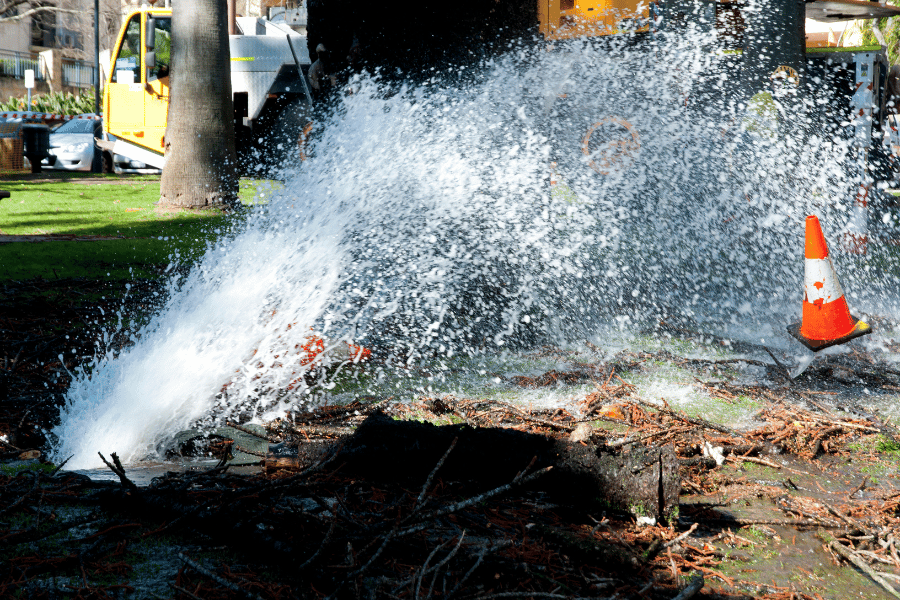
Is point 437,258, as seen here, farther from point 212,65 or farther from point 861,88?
point 861,88

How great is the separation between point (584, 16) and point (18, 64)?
48.7 m

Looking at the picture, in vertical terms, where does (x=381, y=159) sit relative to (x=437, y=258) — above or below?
above

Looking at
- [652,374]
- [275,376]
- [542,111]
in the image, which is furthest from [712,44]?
[275,376]

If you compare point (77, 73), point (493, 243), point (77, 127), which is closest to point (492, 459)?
point (493, 243)

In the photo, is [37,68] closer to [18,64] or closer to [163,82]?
[18,64]

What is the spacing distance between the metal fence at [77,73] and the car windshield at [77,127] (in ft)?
111

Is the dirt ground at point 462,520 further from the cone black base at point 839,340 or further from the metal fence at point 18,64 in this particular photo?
the metal fence at point 18,64

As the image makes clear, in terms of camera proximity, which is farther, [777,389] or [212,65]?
[212,65]

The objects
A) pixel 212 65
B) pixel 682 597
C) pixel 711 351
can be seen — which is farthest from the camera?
pixel 212 65

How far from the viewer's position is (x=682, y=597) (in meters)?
1.70

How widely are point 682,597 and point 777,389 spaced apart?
2.42 meters

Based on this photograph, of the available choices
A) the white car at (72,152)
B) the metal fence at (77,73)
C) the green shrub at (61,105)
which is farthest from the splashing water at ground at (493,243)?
the metal fence at (77,73)

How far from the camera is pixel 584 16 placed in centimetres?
973

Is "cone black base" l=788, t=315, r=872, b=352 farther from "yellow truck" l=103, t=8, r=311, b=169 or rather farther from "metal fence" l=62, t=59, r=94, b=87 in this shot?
"metal fence" l=62, t=59, r=94, b=87
